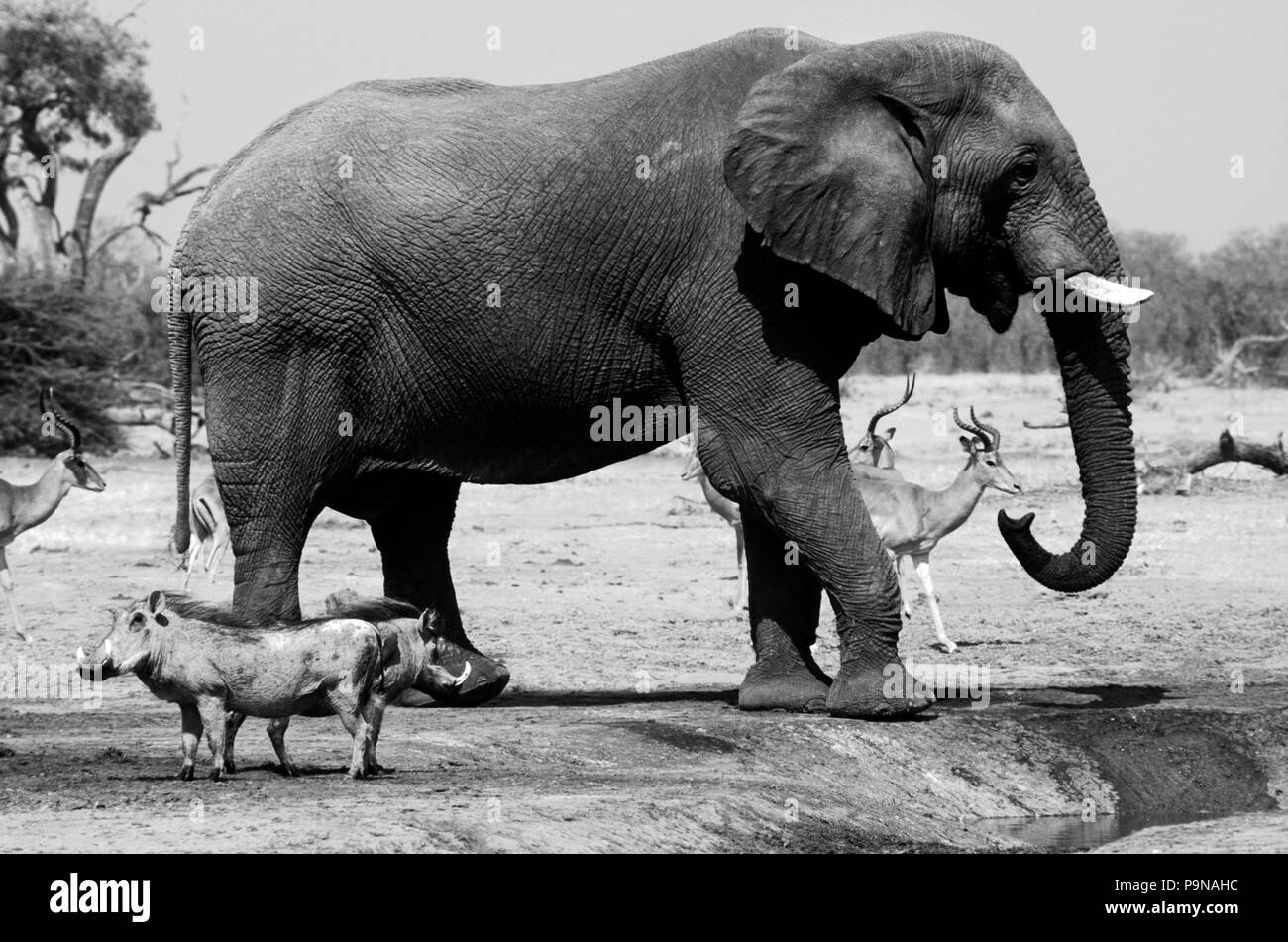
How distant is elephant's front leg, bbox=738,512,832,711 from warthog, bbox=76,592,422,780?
2856mm

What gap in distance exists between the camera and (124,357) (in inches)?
1199

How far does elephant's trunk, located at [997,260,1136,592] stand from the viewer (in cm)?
1067

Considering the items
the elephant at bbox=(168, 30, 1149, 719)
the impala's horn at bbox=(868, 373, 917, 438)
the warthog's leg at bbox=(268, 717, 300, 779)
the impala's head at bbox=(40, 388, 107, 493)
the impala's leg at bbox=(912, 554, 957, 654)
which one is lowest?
the impala's leg at bbox=(912, 554, 957, 654)

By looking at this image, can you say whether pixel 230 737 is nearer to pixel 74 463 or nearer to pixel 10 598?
pixel 10 598

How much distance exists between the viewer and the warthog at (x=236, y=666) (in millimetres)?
8922

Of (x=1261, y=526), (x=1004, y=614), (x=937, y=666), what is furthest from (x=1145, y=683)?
(x=1261, y=526)

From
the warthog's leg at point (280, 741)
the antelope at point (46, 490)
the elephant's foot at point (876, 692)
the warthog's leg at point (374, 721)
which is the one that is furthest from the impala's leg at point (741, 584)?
the warthog's leg at point (280, 741)

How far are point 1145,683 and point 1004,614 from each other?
346 centimetres

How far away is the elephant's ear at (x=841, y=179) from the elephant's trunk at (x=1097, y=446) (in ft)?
2.46

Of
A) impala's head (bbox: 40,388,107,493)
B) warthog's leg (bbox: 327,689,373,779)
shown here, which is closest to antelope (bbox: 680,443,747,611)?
impala's head (bbox: 40,388,107,493)

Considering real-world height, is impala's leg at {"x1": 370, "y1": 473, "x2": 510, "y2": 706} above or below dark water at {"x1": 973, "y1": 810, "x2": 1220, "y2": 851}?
above

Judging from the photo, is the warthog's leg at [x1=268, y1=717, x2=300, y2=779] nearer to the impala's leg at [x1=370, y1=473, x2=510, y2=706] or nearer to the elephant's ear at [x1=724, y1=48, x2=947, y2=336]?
the impala's leg at [x1=370, y1=473, x2=510, y2=706]

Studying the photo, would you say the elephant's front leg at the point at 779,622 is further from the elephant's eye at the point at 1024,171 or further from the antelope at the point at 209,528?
the antelope at the point at 209,528
